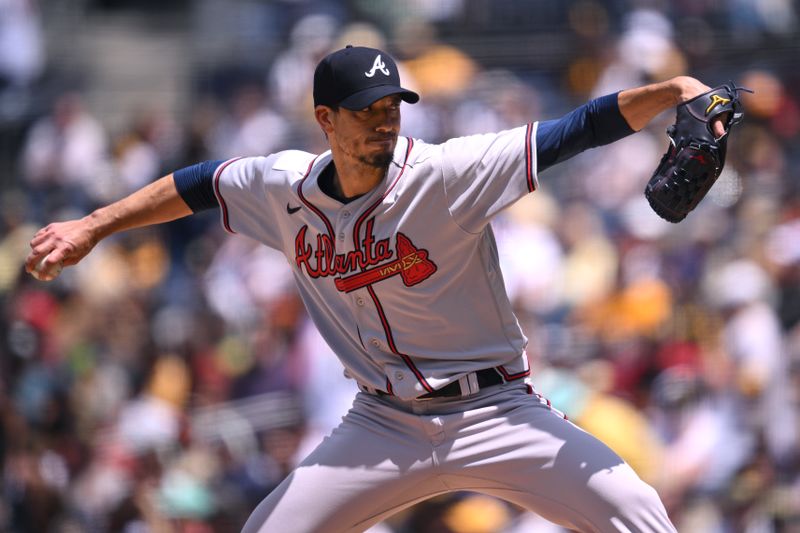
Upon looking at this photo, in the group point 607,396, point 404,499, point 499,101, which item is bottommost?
point 404,499

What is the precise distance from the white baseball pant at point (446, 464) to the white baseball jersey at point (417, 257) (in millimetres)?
93

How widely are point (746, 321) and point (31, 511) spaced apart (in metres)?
Result: 3.88

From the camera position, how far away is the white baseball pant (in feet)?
10.1

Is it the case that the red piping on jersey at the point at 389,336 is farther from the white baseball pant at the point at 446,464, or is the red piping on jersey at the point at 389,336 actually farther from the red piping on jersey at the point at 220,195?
the red piping on jersey at the point at 220,195

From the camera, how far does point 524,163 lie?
120 inches

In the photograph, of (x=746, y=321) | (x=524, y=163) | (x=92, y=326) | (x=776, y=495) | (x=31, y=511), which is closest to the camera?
(x=524, y=163)

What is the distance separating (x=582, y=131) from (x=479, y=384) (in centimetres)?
76

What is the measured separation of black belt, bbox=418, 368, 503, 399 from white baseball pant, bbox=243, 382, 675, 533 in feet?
0.06

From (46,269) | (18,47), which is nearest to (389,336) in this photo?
(46,269)

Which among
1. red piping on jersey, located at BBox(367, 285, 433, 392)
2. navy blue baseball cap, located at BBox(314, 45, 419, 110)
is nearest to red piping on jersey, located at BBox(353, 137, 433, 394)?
red piping on jersey, located at BBox(367, 285, 433, 392)

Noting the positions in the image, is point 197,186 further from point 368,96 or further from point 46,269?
point 368,96

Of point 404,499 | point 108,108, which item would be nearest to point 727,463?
point 404,499

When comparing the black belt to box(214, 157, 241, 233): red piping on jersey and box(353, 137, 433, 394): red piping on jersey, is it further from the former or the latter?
box(214, 157, 241, 233): red piping on jersey

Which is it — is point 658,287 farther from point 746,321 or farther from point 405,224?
point 405,224
